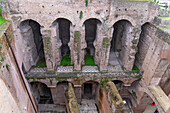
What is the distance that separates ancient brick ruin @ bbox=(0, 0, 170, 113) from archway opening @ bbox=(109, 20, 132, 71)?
0.37 ft

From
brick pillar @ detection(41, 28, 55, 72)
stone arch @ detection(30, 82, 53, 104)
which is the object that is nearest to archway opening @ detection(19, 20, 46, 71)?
brick pillar @ detection(41, 28, 55, 72)

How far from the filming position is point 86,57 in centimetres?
1510

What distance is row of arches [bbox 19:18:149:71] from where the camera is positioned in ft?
40.0

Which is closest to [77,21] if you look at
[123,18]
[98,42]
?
[98,42]

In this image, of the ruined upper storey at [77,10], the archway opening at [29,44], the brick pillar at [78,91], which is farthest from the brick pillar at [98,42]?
A: the archway opening at [29,44]

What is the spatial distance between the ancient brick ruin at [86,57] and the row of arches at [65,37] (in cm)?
10

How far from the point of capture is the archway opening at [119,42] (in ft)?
41.8

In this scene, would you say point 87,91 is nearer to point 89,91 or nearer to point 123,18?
point 89,91

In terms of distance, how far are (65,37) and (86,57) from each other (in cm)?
399

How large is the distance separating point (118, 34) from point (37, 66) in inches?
393

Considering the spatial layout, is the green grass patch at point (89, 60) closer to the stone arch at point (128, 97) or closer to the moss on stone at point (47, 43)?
the moss on stone at point (47, 43)

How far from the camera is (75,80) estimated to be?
12.6m

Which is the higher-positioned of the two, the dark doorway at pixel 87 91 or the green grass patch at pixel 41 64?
the green grass patch at pixel 41 64

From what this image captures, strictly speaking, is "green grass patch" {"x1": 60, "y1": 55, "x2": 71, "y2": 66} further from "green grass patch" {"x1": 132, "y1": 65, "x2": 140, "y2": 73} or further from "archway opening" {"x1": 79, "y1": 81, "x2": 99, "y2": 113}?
"green grass patch" {"x1": 132, "y1": 65, "x2": 140, "y2": 73}
